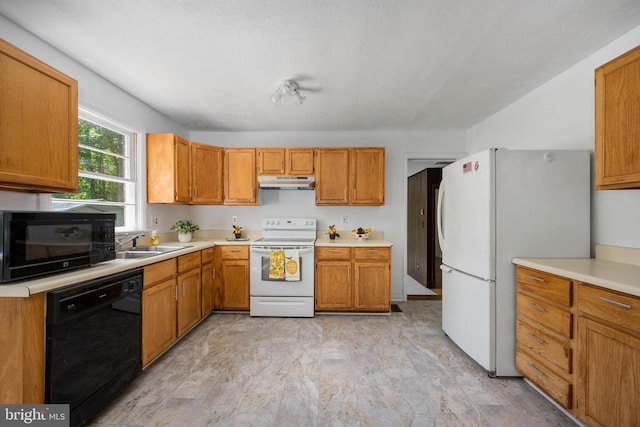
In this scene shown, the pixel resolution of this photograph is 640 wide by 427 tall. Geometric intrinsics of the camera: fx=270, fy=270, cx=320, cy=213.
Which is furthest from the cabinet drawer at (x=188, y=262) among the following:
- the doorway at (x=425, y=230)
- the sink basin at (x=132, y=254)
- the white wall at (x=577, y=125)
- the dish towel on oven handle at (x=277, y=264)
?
the doorway at (x=425, y=230)

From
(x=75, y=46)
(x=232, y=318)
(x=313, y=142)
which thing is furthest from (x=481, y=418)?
(x=75, y=46)

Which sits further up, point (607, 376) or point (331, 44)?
point (331, 44)

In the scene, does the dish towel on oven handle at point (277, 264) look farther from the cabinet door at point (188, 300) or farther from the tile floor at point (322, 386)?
the cabinet door at point (188, 300)

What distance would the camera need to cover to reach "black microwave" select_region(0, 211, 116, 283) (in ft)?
4.35

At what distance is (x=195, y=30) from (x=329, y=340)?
2.80m

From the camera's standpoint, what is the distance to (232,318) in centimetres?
327

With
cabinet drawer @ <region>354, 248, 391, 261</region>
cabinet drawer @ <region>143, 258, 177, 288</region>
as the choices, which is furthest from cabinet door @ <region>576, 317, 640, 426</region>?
cabinet drawer @ <region>143, 258, 177, 288</region>

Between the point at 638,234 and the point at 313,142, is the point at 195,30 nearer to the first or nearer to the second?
the point at 313,142

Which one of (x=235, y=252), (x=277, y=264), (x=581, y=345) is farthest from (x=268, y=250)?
(x=581, y=345)

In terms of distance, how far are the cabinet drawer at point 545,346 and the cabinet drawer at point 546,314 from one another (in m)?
0.07

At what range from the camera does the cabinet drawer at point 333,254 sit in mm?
3361

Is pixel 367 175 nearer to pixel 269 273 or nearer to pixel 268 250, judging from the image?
pixel 268 250

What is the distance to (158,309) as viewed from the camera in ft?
7.43

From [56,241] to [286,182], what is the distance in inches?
93.1
